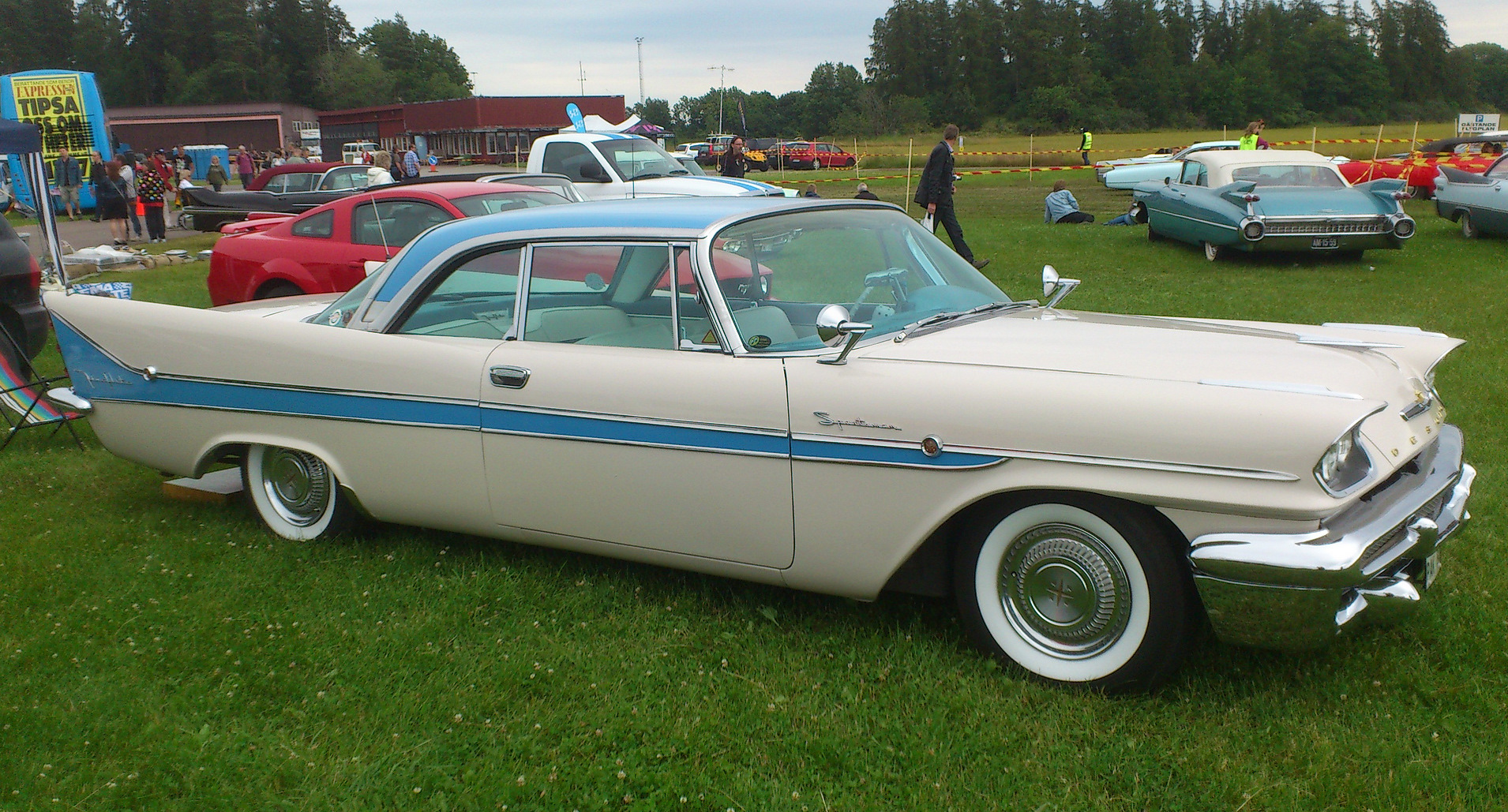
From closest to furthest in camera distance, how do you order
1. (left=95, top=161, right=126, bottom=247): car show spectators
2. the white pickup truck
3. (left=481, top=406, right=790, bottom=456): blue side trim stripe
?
(left=481, top=406, right=790, bottom=456): blue side trim stripe < the white pickup truck < (left=95, top=161, right=126, bottom=247): car show spectators

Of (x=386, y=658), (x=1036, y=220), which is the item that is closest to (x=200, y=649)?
(x=386, y=658)

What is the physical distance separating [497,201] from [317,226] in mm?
1552

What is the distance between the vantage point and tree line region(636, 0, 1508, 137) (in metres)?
86.0

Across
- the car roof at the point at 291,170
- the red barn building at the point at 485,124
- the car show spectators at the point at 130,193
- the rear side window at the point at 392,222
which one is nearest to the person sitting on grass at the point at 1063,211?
the rear side window at the point at 392,222

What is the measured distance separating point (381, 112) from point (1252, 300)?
71.4 meters

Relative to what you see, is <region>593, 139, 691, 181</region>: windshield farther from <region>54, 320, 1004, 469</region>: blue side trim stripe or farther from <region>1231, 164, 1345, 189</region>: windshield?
<region>54, 320, 1004, 469</region>: blue side trim stripe

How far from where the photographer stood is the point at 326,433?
13.7 ft

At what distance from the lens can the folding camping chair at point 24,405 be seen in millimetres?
6129

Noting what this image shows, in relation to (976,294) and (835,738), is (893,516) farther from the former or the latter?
(976,294)

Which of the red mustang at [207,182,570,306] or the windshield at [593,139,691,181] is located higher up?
the windshield at [593,139,691,181]

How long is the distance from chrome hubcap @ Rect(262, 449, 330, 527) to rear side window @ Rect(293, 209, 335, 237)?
15.0 feet

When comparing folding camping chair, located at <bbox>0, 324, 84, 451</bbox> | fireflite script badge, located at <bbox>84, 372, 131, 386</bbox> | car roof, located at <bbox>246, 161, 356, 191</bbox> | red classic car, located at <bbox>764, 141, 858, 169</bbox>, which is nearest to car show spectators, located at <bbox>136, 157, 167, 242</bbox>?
car roof, located at <bbox>246, 161, 356, 191</bbox>

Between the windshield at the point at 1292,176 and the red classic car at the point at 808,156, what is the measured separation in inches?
1274

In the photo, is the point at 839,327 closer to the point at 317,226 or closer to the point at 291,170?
the point at 317,226
